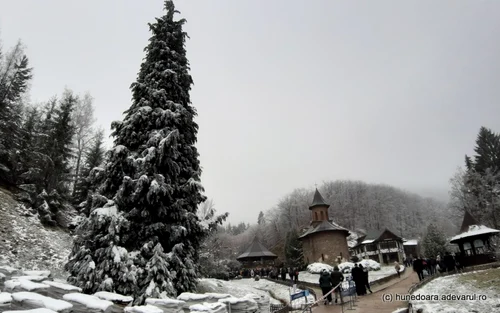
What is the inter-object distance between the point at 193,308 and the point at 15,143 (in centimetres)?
2886

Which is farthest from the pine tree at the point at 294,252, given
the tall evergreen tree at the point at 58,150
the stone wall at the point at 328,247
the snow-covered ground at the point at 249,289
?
the tall evergreen tree at the point at 58,150

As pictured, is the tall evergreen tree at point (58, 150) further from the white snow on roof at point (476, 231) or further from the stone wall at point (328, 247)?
the stone wall at point (328, 247)

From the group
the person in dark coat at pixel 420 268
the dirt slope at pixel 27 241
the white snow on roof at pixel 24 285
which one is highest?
the dirt slope at pixel 27 241

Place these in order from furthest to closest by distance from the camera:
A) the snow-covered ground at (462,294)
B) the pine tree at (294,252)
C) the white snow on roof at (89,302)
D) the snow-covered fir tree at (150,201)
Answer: the pine tree at (294,252) < the snow-covered ground at (462,294) < the snow-covered fir tree at (150,201) < the white snow on roof at (89,302)

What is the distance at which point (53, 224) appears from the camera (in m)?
23.4

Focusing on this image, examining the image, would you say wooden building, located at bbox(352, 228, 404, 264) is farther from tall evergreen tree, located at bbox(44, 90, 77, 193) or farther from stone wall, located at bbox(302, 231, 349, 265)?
tall evergreen tree, located at bbox(44, 90, 77, 193)

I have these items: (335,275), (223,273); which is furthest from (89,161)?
(335,275)

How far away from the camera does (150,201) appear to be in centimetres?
1259

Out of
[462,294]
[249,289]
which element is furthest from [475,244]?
[249,289]

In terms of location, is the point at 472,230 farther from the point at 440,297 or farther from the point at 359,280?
the point at 359,280

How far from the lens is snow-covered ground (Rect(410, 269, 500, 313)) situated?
38.0ft

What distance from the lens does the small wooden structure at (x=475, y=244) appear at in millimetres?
22766

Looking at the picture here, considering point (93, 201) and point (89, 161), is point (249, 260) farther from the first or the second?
point (93, 201)

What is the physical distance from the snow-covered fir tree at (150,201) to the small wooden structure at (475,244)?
20.1 m
